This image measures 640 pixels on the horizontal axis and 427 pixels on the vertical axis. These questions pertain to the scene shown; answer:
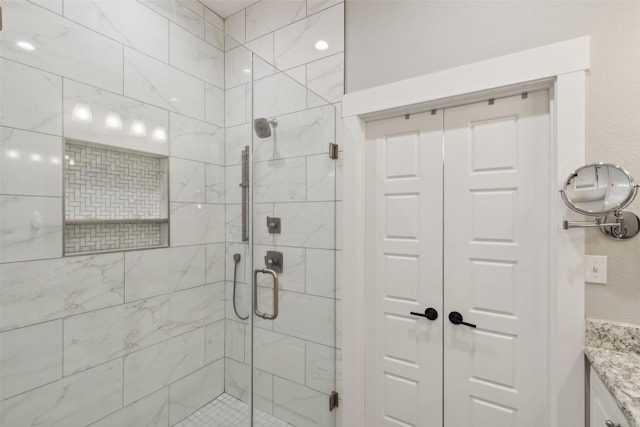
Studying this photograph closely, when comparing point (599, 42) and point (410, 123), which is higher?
point (599, 42)

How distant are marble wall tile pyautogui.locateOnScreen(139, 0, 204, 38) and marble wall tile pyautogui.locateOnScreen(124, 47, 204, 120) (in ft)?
0.80

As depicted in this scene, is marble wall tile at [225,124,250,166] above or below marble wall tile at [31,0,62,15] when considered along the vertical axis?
below

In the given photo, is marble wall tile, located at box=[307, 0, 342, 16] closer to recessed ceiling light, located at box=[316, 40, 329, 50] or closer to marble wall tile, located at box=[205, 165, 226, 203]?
recessed ceiling light, located at box=[316, 40, 329, 50]

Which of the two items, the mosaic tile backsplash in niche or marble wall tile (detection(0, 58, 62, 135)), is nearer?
marble wall tile (detection(0, 58, 62, 135))

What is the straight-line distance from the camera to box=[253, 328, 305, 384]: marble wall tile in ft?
4.47

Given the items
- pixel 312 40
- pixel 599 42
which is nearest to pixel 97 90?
pixel 312 40

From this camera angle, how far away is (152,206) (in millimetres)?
1204

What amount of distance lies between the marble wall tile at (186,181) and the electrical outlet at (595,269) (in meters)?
1.64

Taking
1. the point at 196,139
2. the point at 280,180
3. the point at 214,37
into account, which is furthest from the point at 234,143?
the point at 214,37

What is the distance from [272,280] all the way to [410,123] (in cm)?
115

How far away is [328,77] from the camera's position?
192 centimetres

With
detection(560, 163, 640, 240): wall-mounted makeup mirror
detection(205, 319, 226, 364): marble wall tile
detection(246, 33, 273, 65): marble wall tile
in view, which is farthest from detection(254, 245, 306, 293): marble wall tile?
detection(246, 33, 273, 65): marble wall tile

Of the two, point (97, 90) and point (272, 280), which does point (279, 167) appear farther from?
point (97, 90)

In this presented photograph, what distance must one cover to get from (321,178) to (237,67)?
73cm
